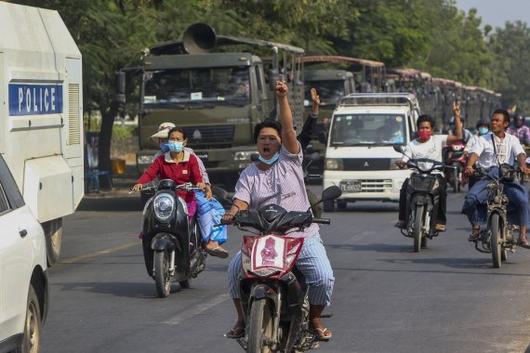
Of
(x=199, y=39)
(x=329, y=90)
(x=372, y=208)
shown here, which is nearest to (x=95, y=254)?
(x=372, y=208)

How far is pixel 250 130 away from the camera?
25969mm

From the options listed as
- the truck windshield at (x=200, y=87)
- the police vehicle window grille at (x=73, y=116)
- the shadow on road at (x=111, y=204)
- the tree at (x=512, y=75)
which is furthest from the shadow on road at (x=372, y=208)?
the tree at (x=512, y=75)

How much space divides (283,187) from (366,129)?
17183 millimetres

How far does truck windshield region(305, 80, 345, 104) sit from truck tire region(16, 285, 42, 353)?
29.2 m

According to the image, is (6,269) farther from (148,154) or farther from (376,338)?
(148,154)

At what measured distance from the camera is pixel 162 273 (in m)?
12.5

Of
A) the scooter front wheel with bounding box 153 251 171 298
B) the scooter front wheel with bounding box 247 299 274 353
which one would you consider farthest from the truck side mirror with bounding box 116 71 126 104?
the scooter front wheel with bounding box 247 299 274 353

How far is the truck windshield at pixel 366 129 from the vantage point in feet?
83.5

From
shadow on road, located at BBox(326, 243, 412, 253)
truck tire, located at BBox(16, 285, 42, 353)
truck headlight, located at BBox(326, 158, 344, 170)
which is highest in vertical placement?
truck tire, located at BBox(16, 285, 42, 353)

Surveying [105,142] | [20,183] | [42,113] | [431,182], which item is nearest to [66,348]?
[20,183]

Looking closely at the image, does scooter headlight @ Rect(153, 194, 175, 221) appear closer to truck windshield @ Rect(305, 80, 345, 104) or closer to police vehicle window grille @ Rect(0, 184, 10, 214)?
police vehicle window grille @ Rect(0, 184, 10, 214)

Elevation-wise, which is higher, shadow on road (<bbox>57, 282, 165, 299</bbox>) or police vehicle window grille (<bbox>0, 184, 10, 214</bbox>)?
police vehicle window grille (<bbox>0, 184, 10, 214</bbox>)

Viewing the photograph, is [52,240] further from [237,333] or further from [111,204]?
[111,204]

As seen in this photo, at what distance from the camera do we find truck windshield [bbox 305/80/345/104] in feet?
124
